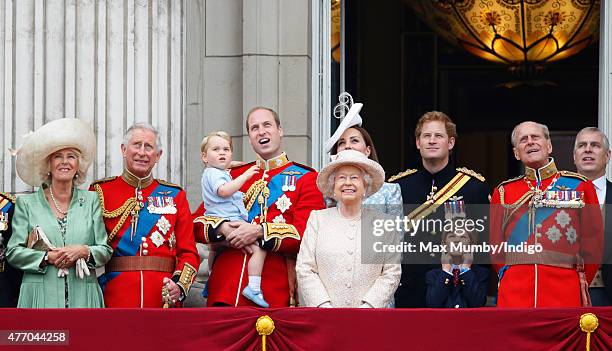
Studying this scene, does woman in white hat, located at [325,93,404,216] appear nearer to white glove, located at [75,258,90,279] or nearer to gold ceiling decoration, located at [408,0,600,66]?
white glove, located at [75,258,90,279]

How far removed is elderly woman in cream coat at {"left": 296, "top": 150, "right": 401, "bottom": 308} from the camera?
9.66 m

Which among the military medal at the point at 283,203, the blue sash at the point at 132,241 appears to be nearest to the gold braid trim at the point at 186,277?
the blue sash at the point at 132,241

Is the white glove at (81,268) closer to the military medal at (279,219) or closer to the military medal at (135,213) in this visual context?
the military medal at (135,213)

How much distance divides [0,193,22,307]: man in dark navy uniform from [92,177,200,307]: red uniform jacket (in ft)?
1.62

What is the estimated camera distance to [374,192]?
394 inches

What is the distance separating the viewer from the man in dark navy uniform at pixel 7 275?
10.0m

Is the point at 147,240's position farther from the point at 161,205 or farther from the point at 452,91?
the point at 452,91

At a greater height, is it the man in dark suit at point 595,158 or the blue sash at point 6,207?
the man in dark suit at point 595,158

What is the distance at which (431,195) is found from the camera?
10.4 m

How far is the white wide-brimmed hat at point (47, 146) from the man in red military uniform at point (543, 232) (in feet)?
7.93

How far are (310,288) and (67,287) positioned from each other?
1402mm

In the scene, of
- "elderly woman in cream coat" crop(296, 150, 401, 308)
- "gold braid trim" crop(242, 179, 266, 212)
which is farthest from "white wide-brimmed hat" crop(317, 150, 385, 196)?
"gold braid trim" crop(242, 179, 266, 212)

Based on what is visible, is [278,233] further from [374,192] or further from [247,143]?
[247,143]

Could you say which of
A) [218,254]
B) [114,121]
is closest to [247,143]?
[114,121]
